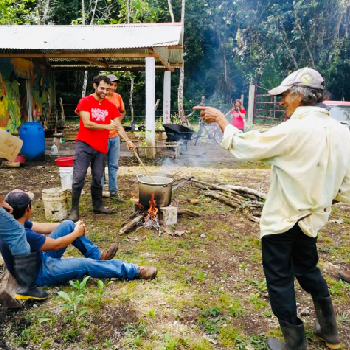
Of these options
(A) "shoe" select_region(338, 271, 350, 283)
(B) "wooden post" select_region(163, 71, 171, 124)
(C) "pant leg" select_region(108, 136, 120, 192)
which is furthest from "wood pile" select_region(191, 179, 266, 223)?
(B) "wooden post" select_region(163, 71, 171, 124)

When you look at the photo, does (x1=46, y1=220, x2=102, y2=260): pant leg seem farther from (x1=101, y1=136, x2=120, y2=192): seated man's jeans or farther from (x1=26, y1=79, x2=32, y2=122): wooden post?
(x1=26, y1=79, x2=32, y2=122): wooden post

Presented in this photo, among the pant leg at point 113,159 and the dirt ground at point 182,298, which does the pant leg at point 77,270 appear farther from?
the pant leg at point 113,159

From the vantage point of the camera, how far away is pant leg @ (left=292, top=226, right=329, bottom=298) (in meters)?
2.46

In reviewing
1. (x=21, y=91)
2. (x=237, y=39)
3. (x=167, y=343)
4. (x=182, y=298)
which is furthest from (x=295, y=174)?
(x=237, y=39)

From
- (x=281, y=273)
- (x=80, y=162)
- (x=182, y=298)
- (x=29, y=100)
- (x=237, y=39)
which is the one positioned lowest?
(x=182, y=298)

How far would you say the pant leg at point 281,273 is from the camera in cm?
240

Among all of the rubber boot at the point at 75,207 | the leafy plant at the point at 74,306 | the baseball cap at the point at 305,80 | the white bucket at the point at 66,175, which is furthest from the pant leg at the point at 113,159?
the baseball cap at the point at 305,80

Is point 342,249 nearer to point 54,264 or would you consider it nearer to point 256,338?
point 256,338

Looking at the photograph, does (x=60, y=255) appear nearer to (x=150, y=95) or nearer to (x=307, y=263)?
(x=307, y=263)

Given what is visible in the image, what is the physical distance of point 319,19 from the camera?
22.2m

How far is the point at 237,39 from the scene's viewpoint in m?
26.3

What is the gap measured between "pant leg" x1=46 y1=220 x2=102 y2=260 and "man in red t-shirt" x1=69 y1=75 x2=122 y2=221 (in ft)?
5.68

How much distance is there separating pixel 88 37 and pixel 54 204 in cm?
663

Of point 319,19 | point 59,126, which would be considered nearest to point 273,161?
point 59,126
